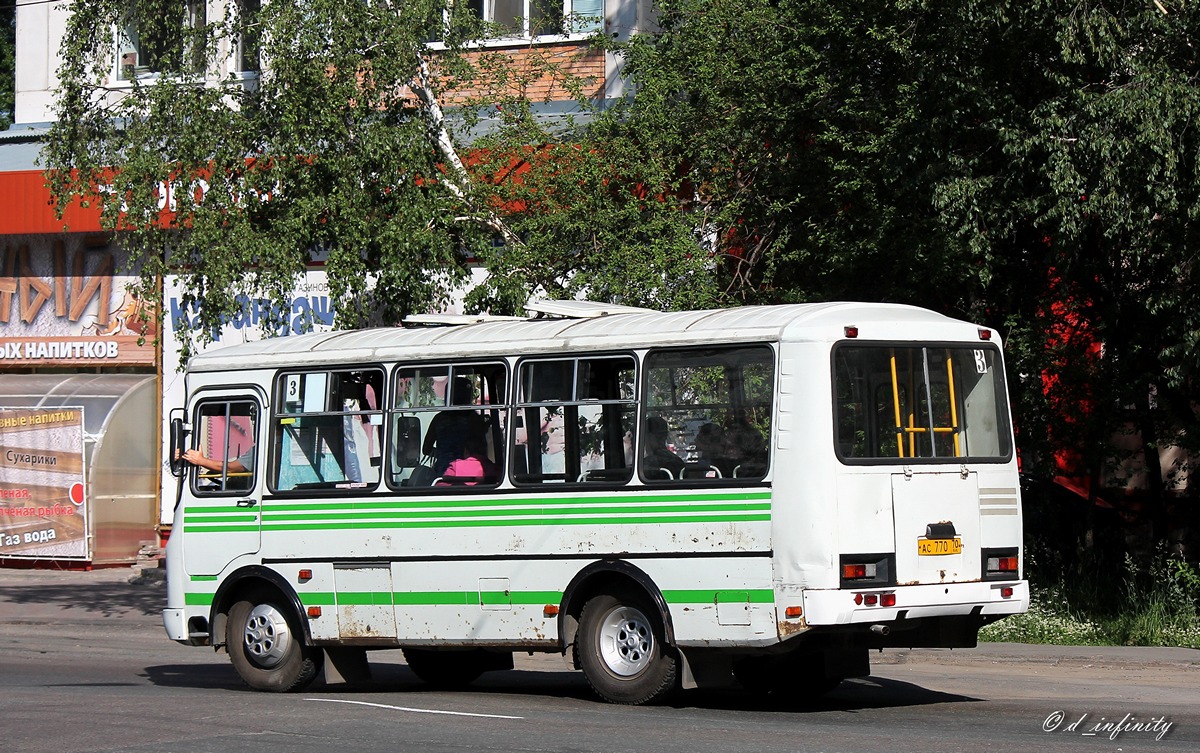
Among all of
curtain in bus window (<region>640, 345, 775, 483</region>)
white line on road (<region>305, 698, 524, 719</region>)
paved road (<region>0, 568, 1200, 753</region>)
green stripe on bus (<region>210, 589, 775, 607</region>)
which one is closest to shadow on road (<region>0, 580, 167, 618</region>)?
paved road (<region>0, 568, 1200, 753</region>)

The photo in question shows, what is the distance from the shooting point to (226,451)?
1393cm

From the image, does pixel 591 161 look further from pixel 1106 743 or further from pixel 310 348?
pixel 1106 743

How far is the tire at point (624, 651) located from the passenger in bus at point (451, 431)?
164cm

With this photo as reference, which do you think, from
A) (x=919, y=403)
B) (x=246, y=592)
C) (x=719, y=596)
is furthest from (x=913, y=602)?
(x=246, y=592)

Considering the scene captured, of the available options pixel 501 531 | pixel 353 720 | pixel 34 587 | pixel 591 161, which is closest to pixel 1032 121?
A: pixel 591 161

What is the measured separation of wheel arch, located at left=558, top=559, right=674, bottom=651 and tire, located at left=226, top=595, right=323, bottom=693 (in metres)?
2.57

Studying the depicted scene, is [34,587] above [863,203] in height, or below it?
below

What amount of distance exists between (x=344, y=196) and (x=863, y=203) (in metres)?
5.75

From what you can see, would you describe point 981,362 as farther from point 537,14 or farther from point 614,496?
point 537,14

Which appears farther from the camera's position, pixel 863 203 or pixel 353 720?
pixel 863 203

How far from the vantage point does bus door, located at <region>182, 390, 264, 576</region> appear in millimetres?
13703

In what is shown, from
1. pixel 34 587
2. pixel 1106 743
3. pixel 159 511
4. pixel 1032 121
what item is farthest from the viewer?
pixel 159 511

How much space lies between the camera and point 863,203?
18703mm

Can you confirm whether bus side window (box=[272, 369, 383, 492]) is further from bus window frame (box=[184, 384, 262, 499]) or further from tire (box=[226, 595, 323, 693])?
tire (box=[226, 595, 323, 693])
